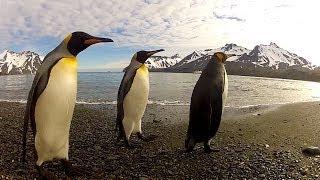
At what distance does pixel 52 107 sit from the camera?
5441 mm

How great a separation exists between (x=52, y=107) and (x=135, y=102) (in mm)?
3167

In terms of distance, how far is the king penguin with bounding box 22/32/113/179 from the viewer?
543 cm

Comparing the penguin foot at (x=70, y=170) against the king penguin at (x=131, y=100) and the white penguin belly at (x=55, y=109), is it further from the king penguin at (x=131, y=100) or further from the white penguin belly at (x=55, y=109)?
the king penguin at (x=131, y=100)

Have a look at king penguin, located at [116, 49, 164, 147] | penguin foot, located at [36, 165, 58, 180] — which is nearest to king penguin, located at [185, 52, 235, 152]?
king penguin, located at [116, 49, 164, 147]

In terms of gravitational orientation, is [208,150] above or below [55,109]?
below

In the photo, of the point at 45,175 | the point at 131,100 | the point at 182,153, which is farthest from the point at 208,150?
the point at 45,175

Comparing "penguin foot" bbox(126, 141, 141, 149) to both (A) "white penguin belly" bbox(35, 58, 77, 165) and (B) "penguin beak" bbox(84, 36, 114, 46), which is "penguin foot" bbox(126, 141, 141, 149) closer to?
(A) "white penguin belly" bbox(35, 58, 77, 165)

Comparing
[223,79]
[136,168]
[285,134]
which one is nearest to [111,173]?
[136,168]

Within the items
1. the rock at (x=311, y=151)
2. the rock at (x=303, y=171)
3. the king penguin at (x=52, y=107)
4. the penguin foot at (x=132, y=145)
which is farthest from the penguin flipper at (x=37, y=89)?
the rock at (x=311, y=151)

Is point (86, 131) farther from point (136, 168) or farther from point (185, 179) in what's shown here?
point (185, 179)

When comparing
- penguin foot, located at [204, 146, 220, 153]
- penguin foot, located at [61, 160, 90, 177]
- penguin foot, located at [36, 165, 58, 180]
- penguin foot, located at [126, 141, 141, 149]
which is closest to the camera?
penguin foot, located at [36, 165, 58, 180]

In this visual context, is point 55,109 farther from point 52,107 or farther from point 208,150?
point 208,150

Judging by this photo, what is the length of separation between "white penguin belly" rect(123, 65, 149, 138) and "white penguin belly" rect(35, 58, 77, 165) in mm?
2766

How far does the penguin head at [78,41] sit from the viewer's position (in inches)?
227
